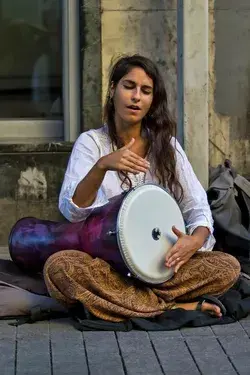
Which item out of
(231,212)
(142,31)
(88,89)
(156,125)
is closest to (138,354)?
(156,125)

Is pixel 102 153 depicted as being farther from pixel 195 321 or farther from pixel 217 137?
pixel 217 137

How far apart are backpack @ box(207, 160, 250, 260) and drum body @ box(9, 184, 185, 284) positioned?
3.19 ft

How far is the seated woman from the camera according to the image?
459 centimetres

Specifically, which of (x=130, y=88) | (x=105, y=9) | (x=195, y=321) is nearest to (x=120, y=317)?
(x=195, y=321)

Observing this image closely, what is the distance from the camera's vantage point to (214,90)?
6766 millimetres

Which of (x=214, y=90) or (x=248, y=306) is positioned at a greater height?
(x=214, y=90)

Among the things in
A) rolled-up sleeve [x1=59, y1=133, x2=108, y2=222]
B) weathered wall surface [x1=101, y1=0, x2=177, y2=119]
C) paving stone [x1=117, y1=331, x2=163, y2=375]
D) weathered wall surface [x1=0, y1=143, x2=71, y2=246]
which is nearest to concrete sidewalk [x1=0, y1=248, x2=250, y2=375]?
paving stone [x1=117, y1=331, x2=163, y2=375]

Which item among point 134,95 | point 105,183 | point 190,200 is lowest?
point 190,200

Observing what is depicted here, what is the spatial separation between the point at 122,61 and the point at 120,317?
1.25 m

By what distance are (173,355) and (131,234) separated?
25.0 inches

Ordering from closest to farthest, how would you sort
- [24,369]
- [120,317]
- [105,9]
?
[24,369] < [120,317] < [105,9]

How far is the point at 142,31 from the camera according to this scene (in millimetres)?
6594

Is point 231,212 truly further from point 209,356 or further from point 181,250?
point 209,356

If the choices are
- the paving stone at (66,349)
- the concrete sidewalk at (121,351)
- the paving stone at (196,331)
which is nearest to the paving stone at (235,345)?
the concrete sidewalk at (121,351)
